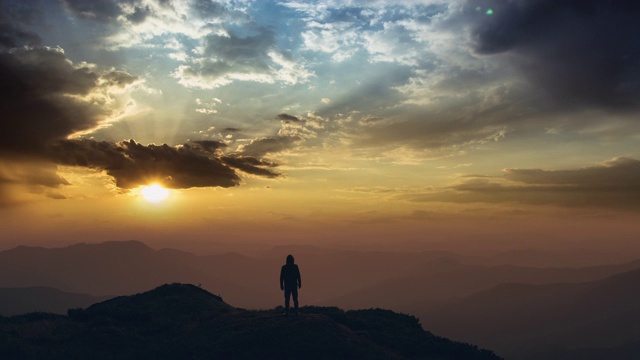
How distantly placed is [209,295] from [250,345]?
14258mm

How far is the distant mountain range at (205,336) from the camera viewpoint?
23.4m

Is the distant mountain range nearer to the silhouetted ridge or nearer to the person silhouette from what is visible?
the silhouetted ridge

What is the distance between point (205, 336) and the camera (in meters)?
25.5

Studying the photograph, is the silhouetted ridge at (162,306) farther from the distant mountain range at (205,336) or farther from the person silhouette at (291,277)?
the person silhouette at (291,277)

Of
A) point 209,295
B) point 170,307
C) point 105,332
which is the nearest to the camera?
point 105,332

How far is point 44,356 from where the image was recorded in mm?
23047

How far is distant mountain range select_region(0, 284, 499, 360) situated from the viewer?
23422 millimetres

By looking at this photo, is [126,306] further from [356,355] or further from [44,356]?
[356,355]

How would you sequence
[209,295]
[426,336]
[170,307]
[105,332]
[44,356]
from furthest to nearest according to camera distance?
[209,295], [170,307], [426,336], [105,332], [44,356]

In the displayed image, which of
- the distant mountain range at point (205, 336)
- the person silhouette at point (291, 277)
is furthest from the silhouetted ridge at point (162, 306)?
the person silhouette at point (291, 277)

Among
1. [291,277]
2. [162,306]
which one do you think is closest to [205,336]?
[291,277]

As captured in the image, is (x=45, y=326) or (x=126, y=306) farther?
(x=126, y=306)

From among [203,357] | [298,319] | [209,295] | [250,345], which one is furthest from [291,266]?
[209,295]

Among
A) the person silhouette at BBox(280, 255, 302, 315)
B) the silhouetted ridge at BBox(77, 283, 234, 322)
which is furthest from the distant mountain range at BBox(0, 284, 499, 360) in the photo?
the person silhouette at BBox(280, 255, 302, 315)
